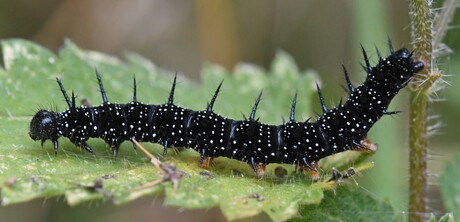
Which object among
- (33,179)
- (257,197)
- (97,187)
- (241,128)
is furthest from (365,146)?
(33,179)

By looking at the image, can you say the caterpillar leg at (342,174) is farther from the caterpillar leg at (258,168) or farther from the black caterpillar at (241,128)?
the caterpillar leg at (258,168)

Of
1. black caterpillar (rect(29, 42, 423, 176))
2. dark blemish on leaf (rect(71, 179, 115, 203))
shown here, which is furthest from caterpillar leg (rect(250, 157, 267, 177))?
dark blemish on leaf (rect(71, 179, 115, 203))

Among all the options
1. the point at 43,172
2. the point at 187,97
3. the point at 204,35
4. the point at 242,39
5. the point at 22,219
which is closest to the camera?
the point at 43,172

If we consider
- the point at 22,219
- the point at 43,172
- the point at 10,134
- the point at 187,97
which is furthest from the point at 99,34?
the point at 43,172

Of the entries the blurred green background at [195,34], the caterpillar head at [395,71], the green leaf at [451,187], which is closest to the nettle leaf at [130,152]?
the caterpillar head at [395,71]

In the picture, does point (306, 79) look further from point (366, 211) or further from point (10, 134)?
point (10, 134)

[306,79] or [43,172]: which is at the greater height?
[306,79]

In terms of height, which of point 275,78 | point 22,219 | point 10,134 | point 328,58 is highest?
point 328,58
